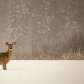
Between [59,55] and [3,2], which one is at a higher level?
[3,2]

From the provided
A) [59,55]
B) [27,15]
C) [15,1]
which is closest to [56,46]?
[59,55]

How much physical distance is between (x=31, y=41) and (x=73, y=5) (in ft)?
4.18

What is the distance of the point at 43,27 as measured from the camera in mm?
4324

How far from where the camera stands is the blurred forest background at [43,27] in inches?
170

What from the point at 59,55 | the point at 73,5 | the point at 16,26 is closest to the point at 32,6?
the point at 16,26

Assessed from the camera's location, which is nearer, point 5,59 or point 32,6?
point 5,59

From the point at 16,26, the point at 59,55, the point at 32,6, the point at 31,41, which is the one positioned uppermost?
the point at 32,6

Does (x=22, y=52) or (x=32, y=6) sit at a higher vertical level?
(x=32, y=6)

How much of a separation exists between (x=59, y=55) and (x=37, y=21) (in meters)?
0.93

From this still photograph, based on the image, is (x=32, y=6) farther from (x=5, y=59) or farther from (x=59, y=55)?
(x=5, y=59)

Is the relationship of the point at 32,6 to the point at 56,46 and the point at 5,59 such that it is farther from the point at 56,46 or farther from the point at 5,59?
the point at 5,59

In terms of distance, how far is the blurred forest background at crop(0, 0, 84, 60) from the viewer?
170 inches

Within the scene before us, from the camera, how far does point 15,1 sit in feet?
14.3

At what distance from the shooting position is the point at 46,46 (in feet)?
14.2
